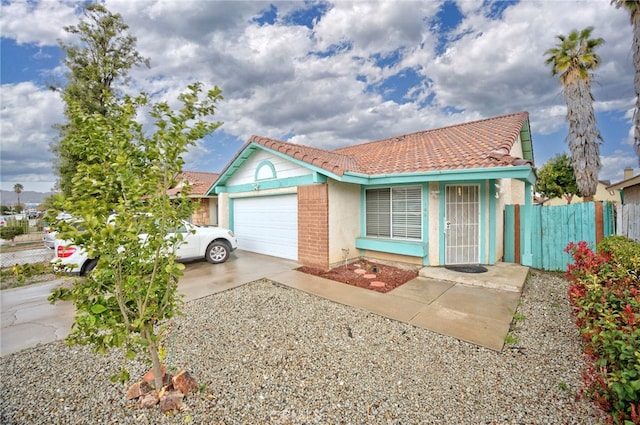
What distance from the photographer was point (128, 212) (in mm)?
2154

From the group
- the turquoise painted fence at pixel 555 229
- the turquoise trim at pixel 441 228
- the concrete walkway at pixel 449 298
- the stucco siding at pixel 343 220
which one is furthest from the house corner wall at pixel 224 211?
the turquoise painted fence at pixel 555 229

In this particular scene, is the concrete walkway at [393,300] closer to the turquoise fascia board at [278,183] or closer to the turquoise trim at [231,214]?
the turquoise fascia board at [278,183]

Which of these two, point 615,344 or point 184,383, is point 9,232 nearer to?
point 184,383

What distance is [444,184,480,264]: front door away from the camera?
7258 mm

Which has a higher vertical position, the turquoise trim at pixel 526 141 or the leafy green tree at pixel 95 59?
the leafy green tree at pixel 95 59

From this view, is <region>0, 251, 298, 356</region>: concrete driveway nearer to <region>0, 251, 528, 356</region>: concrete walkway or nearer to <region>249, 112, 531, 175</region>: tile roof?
<region>0, 251, 528, 356</region>: concrete walkway

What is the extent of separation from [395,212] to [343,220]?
1.55m

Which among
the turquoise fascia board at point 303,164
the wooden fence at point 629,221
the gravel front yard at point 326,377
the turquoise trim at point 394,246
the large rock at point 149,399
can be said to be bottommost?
the gravel front yard at point 326,377

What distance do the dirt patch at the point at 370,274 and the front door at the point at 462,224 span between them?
47.3 inches

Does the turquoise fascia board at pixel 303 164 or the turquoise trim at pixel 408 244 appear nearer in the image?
the turquoise fascia board at pixel 303 164

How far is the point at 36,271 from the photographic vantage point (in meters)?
2.29

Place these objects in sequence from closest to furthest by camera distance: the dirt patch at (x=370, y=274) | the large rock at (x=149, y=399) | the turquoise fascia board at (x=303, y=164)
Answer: the large rock at (x=149, y=399) → the dirt patch at (x=370, y=274) → the turquoise fascia board at (x=303, y=164)

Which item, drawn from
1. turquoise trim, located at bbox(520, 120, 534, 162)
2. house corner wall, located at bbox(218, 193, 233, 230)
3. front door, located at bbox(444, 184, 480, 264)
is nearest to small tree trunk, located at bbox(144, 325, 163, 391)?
front door, located at bbox(444, 184, 480, 264)

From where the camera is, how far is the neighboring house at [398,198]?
7009mm
